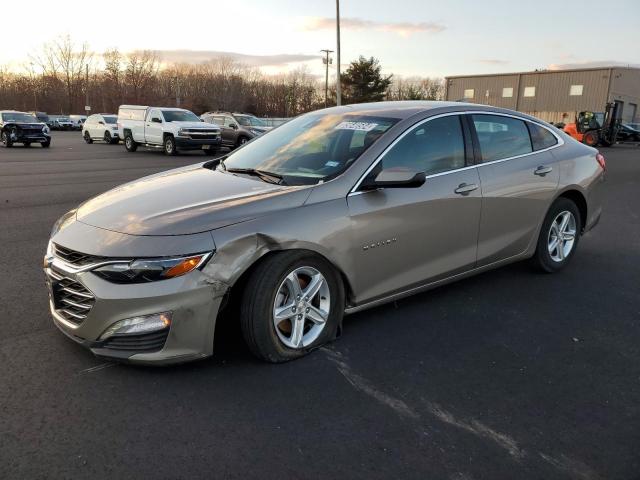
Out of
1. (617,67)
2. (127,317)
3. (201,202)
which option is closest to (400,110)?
(201,202)

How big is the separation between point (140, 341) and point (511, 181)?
10.7 feet

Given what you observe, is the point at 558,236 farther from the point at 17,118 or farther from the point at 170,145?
the point at 17,118

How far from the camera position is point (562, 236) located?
5375 mm

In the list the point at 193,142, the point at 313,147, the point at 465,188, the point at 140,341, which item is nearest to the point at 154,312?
the point at 140,341

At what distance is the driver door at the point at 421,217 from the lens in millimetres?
3668

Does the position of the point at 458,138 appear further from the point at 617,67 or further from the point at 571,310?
the point at 617,67

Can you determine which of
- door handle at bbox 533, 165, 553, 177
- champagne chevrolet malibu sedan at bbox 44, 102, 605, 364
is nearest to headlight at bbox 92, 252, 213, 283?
champagne chevrolet malibu sedan at bbox 44, 102, 605, 364

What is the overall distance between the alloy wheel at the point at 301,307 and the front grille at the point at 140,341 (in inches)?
26.6

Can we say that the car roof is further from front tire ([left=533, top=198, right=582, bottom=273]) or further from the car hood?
front tire ([left=533, top=198, right=582, bottom=273])

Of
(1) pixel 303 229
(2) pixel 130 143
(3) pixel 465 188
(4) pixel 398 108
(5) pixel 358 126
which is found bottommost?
(2) pixel 130 143

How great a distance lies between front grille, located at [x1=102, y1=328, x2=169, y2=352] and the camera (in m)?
3.00

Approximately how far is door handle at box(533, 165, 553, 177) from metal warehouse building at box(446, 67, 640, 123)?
57648 millimetres

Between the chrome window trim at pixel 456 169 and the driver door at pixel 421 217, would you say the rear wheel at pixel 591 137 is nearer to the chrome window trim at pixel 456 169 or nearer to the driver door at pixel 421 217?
the chrome window trim at pixel 456 169

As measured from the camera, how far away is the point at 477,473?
243 centimetres
